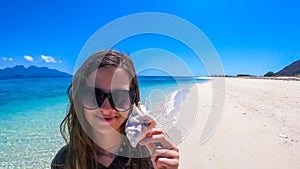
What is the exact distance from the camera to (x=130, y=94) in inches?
62.2

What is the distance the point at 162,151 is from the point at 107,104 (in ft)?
1.95

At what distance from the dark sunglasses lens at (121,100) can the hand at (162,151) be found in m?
0.43

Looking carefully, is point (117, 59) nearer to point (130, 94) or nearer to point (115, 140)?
point (130, 94)

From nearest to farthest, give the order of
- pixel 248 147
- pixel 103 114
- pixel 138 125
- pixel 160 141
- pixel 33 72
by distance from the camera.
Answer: pixel 138 125, pixel 160 141, pixel 103 114, pixel 248 147, pixel 33 72

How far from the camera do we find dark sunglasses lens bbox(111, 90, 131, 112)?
144cm

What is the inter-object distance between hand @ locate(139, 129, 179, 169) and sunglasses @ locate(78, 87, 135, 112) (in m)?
0.42

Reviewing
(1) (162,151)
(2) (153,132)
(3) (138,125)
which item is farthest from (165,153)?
(3) (138,125)

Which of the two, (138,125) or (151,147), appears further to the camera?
(151,147)

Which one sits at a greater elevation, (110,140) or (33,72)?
(33,72)

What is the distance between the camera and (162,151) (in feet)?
3.57

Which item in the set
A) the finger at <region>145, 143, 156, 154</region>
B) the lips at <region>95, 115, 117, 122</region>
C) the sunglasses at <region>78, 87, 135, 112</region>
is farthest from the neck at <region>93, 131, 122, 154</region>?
the finger at <region>145, 143, 156, 154</region>

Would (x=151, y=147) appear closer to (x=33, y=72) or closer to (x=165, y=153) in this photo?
(x=165, y=153)

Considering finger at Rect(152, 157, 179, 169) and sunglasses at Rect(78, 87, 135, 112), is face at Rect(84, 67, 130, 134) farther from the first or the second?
finger at Rect(152, 157, 179, 169)

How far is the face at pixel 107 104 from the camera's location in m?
1.45
